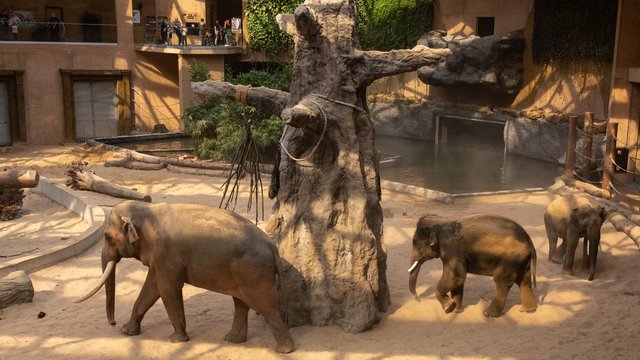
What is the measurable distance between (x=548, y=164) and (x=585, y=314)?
15.5 meters

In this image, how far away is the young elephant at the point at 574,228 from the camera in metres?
10.3

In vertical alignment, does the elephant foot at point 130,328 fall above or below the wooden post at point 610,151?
below

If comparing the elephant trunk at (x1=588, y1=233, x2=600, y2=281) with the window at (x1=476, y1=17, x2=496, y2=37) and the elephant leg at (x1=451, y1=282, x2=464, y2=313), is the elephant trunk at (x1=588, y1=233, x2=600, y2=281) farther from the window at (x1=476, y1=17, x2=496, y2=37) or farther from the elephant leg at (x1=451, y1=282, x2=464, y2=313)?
the window at (x1=476, y1=17, x2=496, y2=37)

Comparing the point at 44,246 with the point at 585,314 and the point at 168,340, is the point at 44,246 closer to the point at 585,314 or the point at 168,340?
→ the point at 168,340

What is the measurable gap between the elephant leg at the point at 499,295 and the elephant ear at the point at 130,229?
168 inches

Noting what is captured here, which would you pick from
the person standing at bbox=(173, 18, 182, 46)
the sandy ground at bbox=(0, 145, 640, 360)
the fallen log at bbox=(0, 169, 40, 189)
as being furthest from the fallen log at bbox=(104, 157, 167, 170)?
the fallen log at bbox=(0, 169, 40, 189)

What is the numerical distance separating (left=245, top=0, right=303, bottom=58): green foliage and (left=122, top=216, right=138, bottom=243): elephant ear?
20795mm

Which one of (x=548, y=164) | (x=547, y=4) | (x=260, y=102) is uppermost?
(x=547, y=4)

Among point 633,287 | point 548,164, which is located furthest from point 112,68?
point 633,287

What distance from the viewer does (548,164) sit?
77.9 ft

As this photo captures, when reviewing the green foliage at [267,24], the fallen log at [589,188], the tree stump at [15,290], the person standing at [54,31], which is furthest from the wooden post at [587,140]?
the person standing at [54,31]

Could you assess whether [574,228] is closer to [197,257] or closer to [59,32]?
[197,257]

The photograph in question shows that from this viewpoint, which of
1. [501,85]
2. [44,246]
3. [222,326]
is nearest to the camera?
[222,326]

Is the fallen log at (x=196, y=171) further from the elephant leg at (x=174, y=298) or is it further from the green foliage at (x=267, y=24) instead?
the elephant leg at (x=174, y=298)
